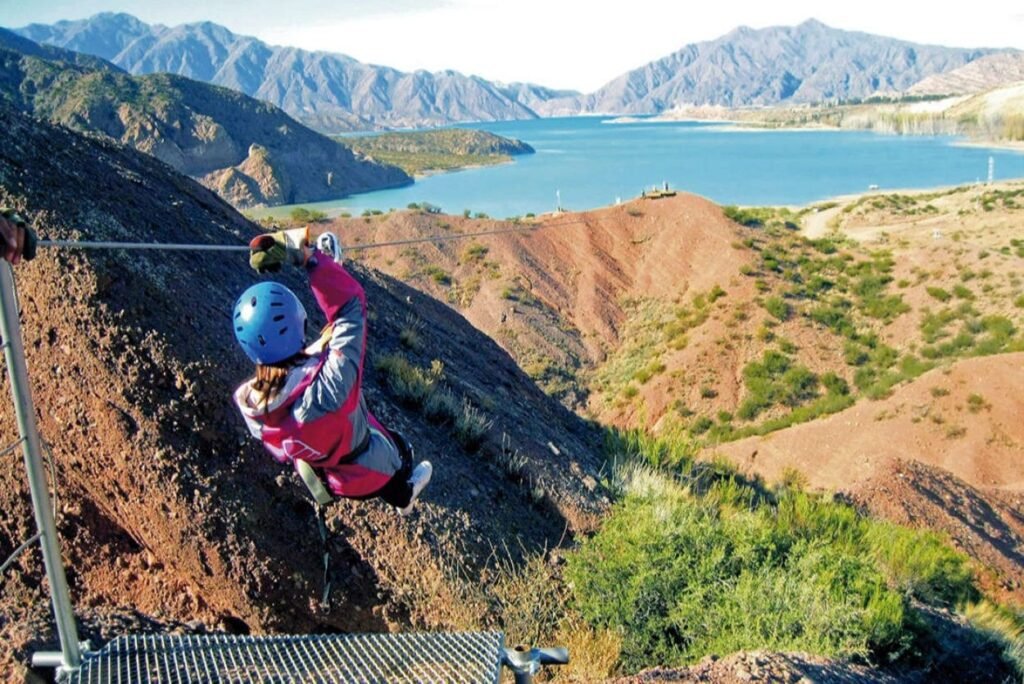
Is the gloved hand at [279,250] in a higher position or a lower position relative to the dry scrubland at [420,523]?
higher

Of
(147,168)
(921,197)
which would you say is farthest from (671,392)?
(921,197)

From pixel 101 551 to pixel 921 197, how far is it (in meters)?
82.5

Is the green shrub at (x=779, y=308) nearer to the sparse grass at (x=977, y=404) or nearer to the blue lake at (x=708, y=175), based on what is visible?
the sparse grass at (x=977, y=404)

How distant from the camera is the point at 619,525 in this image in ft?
28.0

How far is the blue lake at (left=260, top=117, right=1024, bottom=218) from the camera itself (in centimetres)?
9829

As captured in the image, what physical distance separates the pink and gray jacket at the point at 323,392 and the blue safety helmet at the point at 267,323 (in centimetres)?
15

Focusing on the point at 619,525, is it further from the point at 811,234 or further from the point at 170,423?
the point at 811,234

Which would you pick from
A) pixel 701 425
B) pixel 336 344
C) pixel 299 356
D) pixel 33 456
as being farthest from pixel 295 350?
pixel 701 425

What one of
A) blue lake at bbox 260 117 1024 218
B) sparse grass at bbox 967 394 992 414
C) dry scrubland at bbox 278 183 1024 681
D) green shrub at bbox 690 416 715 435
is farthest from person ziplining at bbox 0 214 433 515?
blue lake at bbox 260 117 1024 218

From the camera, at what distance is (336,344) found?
14.8ft


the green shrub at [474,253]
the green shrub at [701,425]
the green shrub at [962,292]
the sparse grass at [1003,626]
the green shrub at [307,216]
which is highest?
the green shrub at [307,216]

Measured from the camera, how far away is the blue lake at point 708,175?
322 feet

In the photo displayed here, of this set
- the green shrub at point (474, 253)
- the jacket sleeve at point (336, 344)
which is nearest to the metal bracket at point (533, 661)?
the jacket sleeve at point (336, 344)

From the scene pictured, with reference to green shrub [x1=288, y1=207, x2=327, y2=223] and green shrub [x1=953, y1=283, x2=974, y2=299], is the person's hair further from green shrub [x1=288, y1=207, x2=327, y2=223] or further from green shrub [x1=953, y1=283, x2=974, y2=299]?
green shrub [x1=288, y1=207, x2=327, y2=223]
